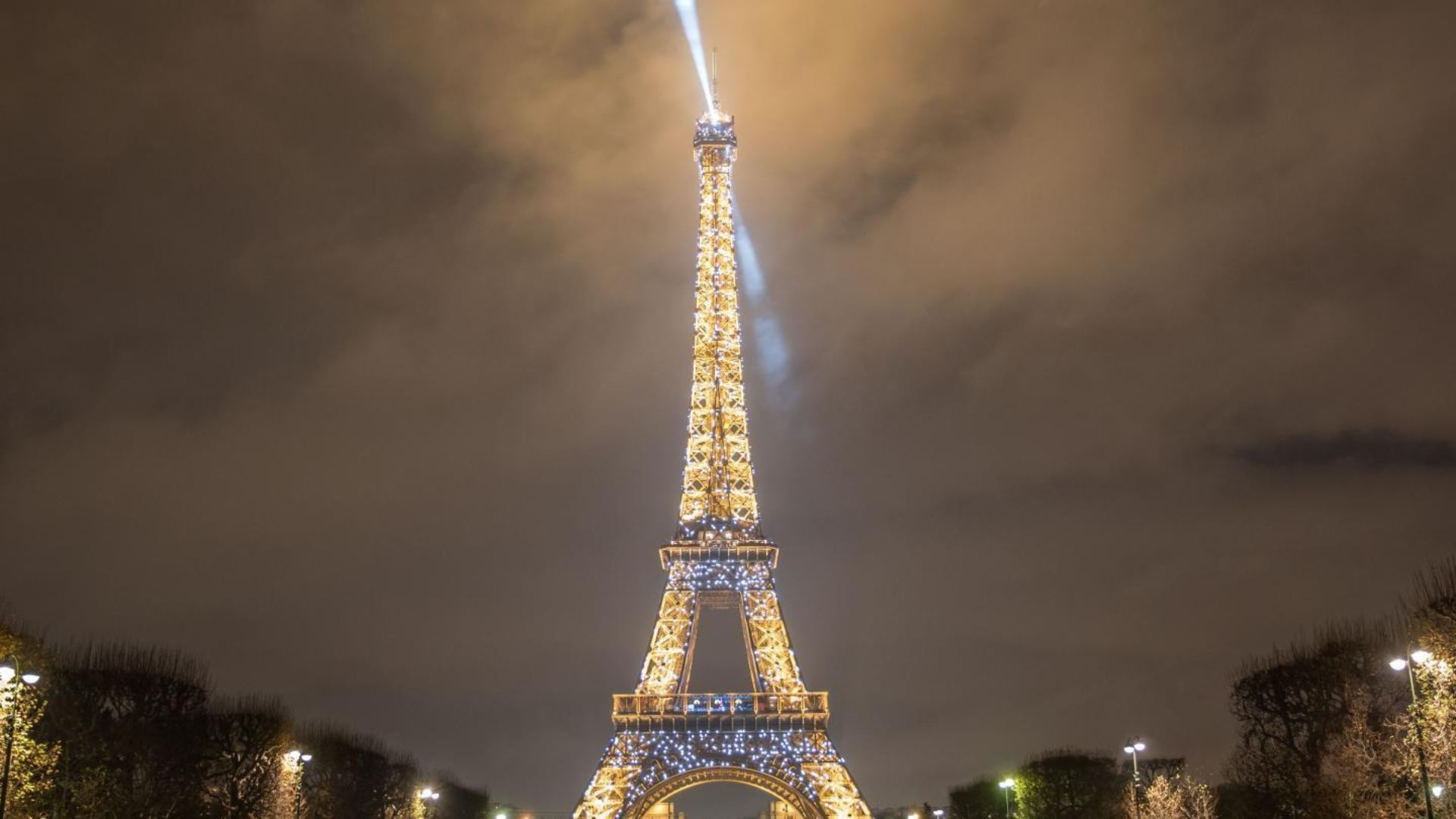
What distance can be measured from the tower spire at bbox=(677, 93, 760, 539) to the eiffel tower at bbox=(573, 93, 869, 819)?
0.08 meters

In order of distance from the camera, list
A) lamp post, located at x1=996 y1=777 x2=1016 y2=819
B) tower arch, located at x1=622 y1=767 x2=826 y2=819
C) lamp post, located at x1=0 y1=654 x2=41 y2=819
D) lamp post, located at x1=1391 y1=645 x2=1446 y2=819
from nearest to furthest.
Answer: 1. lamp post, located at x1=0 y1=654 x2=41 y2=819
2. lamp post, located at x1=1391 y1=645 x2=1446 y2=819
3. tower arch, located at x1=622 y1=767 x2=826 y2=819
4. lamp post, located at x1=996 y1=777 x2=1016 y2=819

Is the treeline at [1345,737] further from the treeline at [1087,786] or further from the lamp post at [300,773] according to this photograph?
the lamp post at [300,773]

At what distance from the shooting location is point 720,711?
2844 inches

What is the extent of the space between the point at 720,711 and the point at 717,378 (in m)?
18.5

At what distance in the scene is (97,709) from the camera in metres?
49.3

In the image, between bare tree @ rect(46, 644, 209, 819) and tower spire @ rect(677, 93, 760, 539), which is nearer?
bare tree @ rect(46, 644, 209, 819)

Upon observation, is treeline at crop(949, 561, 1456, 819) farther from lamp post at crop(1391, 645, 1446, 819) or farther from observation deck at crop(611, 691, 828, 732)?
observation deck at crop(611, 691, 828, 732)

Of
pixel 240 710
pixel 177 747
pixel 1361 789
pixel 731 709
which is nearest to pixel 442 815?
pixel 731 709

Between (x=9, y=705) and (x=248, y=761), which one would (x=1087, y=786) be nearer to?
(x=248, y=761)

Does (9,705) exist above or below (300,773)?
below

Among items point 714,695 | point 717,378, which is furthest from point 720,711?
point 717,378

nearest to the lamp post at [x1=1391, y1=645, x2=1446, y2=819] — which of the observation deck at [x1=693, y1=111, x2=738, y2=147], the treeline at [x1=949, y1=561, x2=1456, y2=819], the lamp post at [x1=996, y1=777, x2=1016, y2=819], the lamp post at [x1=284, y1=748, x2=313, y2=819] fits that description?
the treeline at [x1=949, y1=561, x2=1456, y2=819]

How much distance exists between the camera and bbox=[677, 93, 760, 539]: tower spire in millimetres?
76312

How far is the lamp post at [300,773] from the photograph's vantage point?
5572 cm
